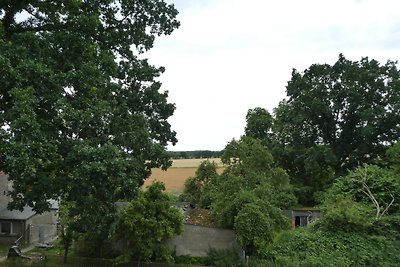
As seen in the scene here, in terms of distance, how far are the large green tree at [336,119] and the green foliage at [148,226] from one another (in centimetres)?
1978

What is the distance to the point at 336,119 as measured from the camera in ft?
131

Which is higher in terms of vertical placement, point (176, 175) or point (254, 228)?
point (176, 175)

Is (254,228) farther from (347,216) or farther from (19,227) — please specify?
(19,227)

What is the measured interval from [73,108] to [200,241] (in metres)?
13.6

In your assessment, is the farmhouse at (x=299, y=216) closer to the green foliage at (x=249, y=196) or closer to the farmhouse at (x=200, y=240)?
the green foliage at (x=249, y=196)

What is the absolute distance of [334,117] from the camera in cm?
3978

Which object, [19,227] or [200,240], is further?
[19,227]

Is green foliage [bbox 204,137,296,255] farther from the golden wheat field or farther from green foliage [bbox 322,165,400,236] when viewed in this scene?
the golden wheat field

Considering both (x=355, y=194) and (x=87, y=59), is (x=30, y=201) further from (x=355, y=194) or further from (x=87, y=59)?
(x=355, y=194)

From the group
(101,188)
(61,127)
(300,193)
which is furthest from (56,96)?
(300,193)

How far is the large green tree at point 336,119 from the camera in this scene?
37.2m

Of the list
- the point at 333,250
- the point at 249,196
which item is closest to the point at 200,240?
the point at 249,196

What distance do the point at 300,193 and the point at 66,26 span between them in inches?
1170

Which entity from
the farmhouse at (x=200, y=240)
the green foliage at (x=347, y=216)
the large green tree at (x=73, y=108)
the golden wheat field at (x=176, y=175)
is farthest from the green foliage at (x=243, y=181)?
the golden wheat field at (x=176, y=175)
